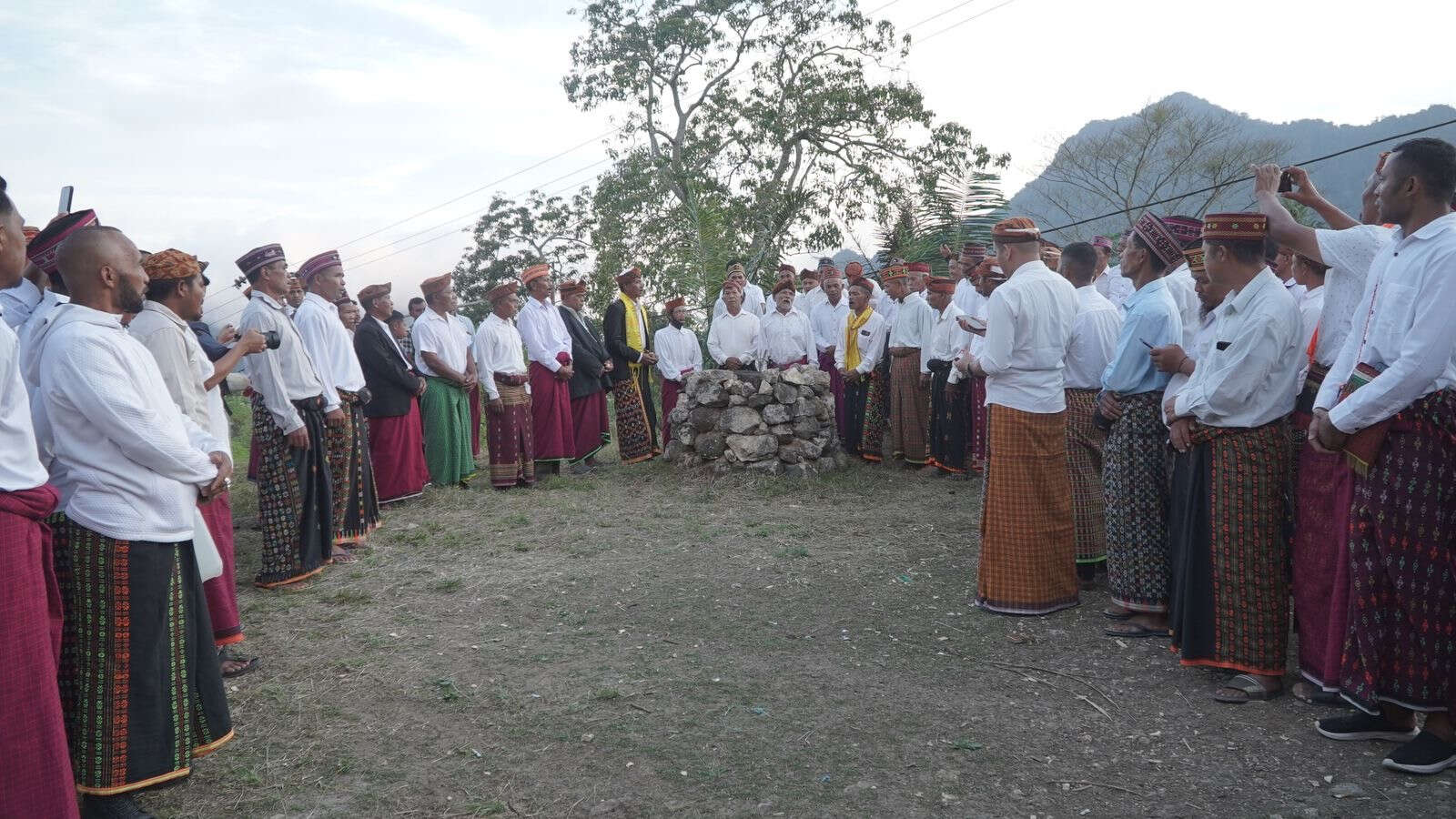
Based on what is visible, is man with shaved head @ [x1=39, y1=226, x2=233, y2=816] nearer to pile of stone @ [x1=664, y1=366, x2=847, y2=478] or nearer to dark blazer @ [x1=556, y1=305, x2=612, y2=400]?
pile of stone @ [x1=664, y1=366, x2=847, y2=478]

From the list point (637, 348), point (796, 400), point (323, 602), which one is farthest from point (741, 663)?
point (637, 348)

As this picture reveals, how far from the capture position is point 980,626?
4.69m

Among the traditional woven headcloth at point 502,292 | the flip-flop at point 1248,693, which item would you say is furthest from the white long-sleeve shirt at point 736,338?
the flip-flop at point 1248,693

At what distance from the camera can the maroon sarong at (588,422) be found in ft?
32.3

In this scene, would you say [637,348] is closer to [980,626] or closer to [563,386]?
[563,386]

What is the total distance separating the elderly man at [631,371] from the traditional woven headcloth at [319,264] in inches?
160

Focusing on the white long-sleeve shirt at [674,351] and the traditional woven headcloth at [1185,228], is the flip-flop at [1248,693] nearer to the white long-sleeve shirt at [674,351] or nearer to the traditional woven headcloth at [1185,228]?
the traditional woven headcloth at [1185,228]

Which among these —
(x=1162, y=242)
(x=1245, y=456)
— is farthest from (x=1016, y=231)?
(x=1245, y=456)

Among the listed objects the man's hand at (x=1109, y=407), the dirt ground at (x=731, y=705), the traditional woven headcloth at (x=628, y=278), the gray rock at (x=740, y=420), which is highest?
the traditional woven headcloth at (x=628, y=278)

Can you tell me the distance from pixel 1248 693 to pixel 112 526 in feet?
13.6

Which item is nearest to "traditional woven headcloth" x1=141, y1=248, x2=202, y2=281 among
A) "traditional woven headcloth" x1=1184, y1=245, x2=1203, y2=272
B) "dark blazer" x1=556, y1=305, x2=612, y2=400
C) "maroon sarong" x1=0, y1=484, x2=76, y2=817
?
"maroon sarong" x1=0, y1=484, x2=76, y2=817

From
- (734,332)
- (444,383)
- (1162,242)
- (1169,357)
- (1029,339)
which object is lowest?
(444,383)

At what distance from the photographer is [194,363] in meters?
3.99

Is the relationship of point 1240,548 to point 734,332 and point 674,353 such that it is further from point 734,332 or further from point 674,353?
point 674,353
